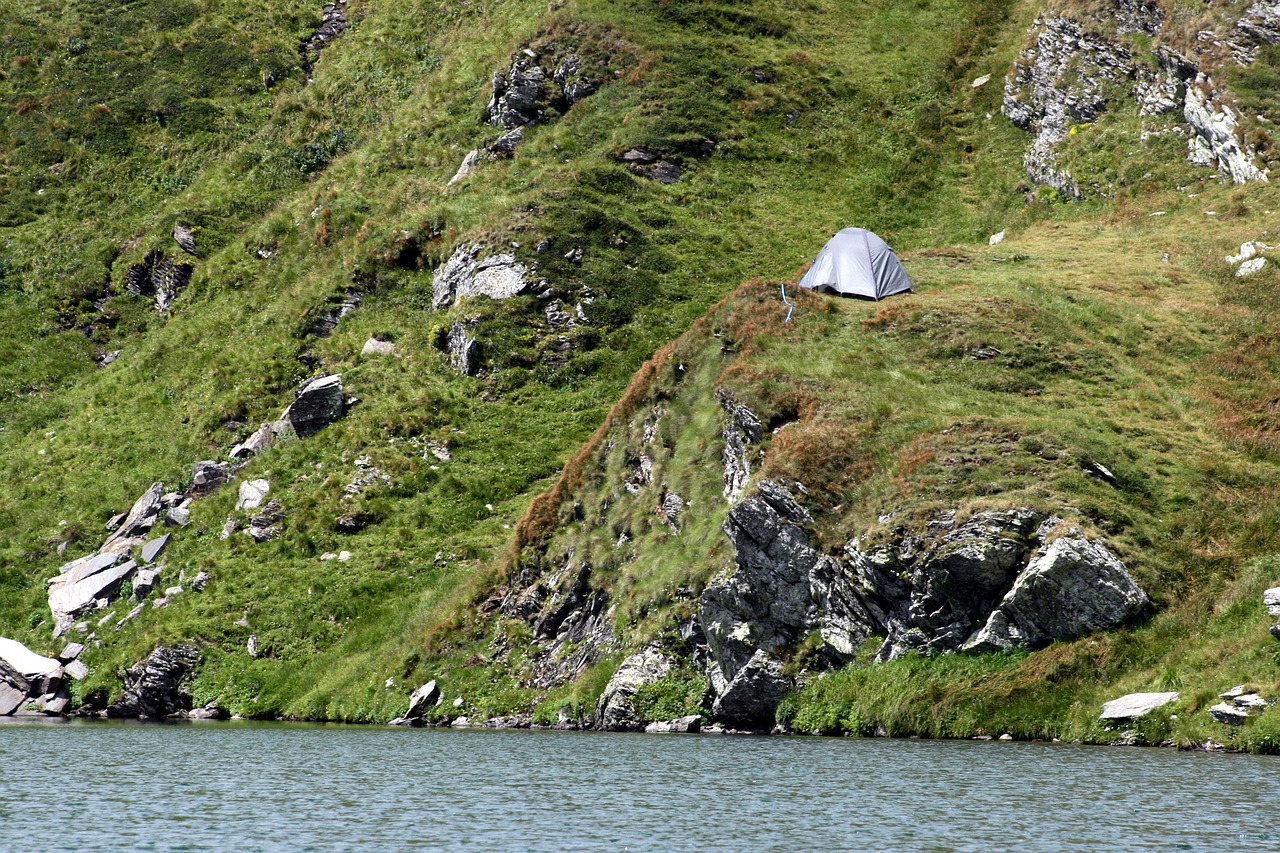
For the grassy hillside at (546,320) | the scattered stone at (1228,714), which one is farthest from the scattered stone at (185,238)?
the scattered stone at (1228,714)

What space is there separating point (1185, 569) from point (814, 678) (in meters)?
10.9

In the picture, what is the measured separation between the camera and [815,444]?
124 feet

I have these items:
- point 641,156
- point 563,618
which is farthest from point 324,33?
point 563,618

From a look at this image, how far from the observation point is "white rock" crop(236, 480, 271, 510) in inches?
2244

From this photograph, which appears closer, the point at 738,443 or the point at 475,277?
the point at 738,443

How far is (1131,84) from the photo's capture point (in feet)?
241

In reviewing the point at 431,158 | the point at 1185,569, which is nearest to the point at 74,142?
the point at 431,158

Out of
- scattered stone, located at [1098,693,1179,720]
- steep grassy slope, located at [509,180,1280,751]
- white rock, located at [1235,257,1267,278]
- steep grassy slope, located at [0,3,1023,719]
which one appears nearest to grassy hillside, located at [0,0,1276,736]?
steep grassy slope, located at [509,180,1280,751]

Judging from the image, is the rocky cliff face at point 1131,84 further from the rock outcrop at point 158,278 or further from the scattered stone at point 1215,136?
the rock outcrop at point 158,278

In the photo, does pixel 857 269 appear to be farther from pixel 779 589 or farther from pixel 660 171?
pixel 660 171

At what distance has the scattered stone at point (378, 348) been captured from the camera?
65.9 metres

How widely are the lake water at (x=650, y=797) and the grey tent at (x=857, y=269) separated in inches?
1001

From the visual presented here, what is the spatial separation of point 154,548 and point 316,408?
35.0 feet

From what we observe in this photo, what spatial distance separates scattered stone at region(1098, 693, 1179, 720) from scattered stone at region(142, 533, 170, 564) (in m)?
44.4
